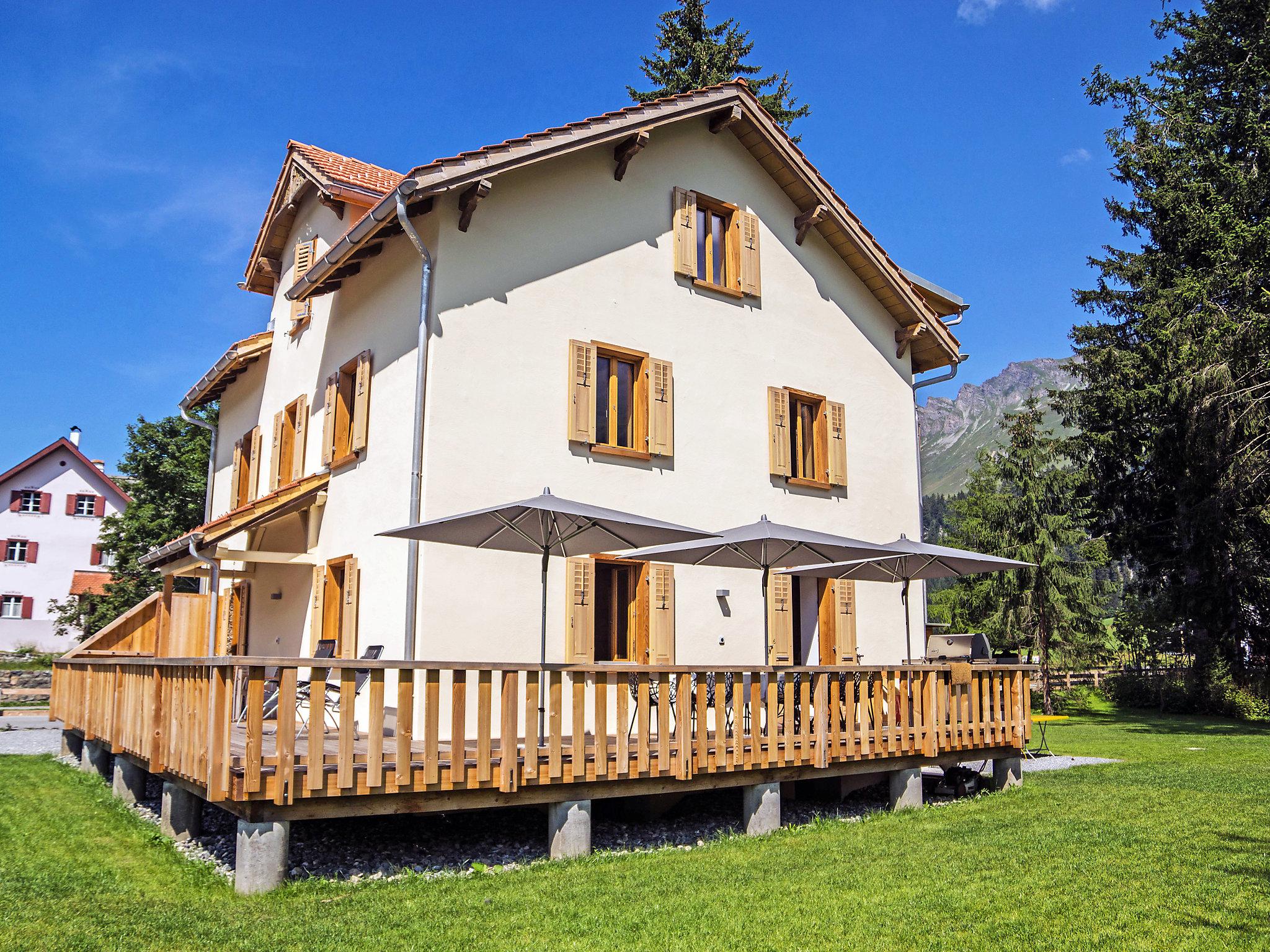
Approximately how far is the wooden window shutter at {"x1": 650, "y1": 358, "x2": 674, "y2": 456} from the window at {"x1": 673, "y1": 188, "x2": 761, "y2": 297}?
156 cm

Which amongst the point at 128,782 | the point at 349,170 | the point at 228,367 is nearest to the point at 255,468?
the point at 228,367

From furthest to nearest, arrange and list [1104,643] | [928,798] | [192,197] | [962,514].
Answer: [962,514] < [1104,643] < [192,197] < [928,798]

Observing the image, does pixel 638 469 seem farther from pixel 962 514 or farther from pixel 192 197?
pixel 962 514

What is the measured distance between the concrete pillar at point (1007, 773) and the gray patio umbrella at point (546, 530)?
16.1 feet

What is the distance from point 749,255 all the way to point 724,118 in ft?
6.51

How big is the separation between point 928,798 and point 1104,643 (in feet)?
80.9

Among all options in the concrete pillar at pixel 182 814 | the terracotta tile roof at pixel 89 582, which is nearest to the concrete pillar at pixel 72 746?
the concrete pillar at pixel 182 814

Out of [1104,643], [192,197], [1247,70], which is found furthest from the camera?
[1104,643]

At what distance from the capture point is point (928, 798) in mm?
12336

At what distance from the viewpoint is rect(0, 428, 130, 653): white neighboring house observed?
48438 mm

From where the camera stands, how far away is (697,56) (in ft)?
97.0

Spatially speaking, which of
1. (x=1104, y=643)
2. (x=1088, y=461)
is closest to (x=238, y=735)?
(x=1088, y=461)

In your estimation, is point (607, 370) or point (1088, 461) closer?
point (607, 370)

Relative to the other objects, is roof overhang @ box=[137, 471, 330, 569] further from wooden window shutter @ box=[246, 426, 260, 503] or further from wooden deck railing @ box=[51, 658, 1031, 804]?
wooden window shutter @ box=[246, 426, 260, 503]
